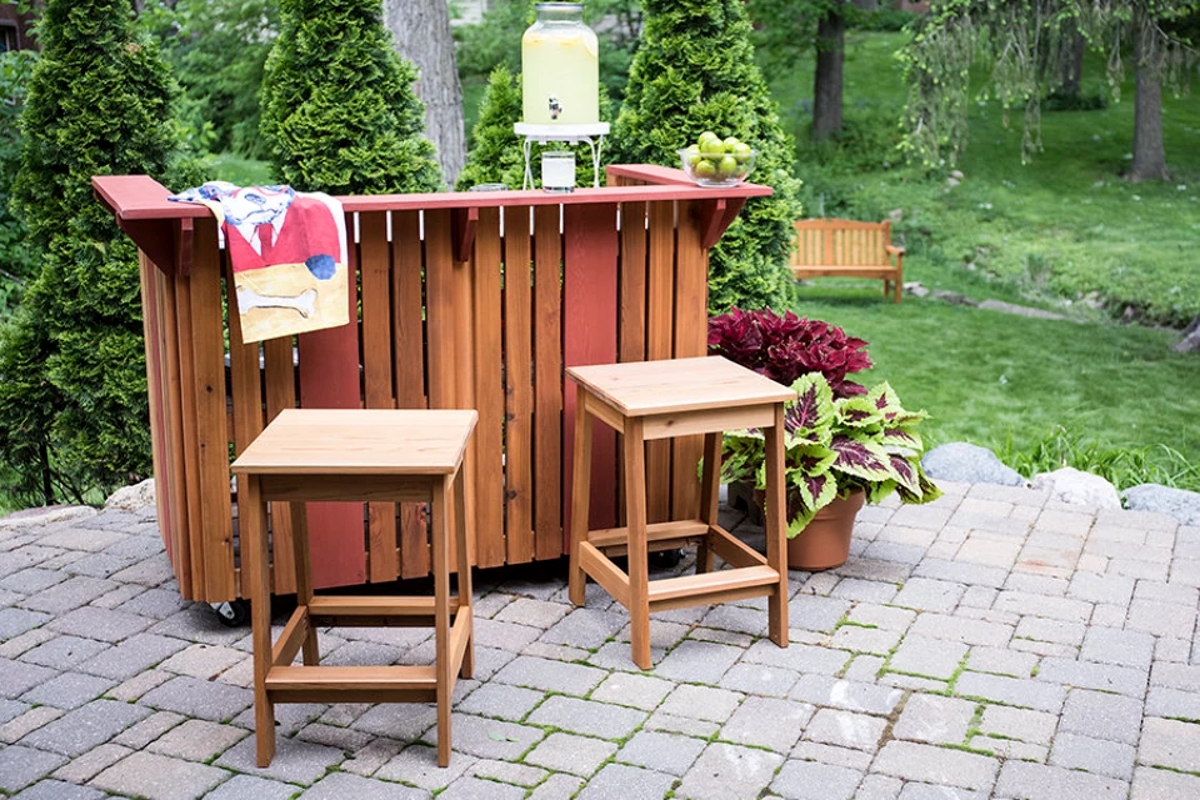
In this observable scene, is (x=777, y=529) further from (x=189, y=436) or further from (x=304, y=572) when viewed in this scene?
(x=189, y=436)

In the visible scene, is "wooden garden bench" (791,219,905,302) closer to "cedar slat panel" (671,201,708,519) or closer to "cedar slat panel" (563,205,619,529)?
"cedar slat panel" (671,201,708,519)

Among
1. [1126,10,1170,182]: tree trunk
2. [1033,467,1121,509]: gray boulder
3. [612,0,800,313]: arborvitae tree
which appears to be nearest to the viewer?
[1033,467,1121,509]: gray boulder

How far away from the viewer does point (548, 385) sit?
13.3ft

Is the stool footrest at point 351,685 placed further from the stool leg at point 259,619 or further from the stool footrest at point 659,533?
the stool footrest at point 659,533

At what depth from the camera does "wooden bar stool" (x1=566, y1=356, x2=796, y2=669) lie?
3.53 metres

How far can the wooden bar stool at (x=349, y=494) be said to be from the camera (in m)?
2.95

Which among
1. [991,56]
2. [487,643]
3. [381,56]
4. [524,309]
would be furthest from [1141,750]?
[991,56]

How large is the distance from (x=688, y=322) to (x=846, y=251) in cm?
722

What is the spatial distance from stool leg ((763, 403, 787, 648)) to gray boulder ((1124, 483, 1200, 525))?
199 cm

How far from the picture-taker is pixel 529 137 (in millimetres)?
4109

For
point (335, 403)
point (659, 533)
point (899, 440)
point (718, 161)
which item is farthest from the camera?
point (899, 440)

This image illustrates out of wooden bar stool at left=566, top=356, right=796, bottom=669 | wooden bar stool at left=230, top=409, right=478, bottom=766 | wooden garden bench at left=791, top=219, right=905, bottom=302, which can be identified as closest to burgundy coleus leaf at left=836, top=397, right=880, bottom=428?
wooden bar stool at left=566, top=356, right=796, bottom=669

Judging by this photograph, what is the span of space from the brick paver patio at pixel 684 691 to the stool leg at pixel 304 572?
0.55ft

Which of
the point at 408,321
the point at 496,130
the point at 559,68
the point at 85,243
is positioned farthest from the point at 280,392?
the point at 496,130
